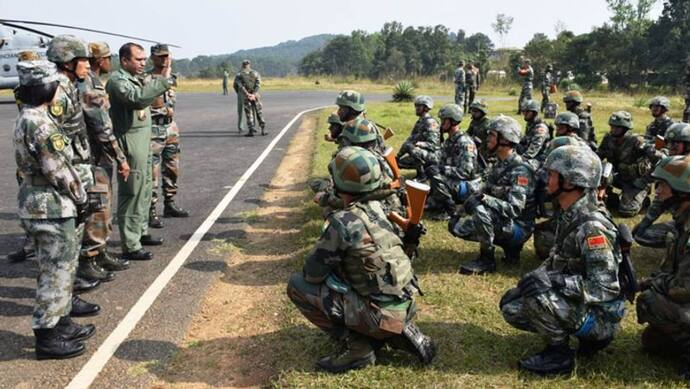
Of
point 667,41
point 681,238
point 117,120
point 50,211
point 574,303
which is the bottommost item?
point 574,303

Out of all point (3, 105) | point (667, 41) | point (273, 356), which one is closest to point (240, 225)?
point (273, 356)

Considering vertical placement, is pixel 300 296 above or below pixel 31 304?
above

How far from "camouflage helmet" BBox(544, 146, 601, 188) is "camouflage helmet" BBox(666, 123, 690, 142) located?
11.3 feet

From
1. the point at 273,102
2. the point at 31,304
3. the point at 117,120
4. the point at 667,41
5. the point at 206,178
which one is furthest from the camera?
the point at 667,41

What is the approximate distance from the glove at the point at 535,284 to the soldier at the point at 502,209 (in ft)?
6.33

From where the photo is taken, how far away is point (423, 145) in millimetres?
8133

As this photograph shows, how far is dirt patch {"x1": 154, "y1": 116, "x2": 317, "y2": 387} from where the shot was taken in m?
3.79

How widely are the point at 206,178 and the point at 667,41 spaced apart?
4003cm

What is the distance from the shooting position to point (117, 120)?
560cm

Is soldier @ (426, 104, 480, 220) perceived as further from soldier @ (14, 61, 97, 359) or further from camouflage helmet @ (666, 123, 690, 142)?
soldier @ (14, 61, 97, 359)

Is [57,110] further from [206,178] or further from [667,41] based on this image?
[667,41]

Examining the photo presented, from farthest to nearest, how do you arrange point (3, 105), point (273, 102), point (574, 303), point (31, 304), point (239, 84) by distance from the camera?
1. point (273, 102)
2. point (3, 105)
3. point (239, 84)
4. point (31, 304)
5. point (574, 303)

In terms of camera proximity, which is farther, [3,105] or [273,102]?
[273,102]

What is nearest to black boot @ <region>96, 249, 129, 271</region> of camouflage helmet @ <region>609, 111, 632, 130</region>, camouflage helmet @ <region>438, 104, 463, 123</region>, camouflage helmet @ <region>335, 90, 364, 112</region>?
camouflage helmet @ <region>335, 90, 364, 112</region>
